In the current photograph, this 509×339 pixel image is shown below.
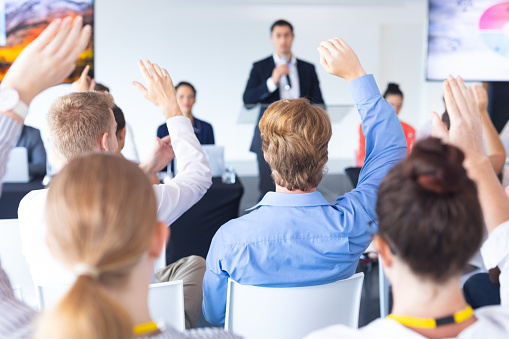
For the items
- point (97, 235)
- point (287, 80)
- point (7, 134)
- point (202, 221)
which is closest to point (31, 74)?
point (7, 134)

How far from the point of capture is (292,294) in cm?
150

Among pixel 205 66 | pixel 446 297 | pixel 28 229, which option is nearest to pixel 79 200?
pixel 446 297

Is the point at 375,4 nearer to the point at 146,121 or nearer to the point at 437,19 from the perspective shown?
the point at 437,19

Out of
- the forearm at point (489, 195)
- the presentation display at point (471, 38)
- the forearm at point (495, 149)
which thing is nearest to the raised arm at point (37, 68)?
the forearm at point (489, 195)

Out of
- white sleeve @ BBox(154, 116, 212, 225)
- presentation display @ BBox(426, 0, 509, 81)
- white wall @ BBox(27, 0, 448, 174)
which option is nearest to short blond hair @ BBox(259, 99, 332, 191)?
white sleeve @ BBox(154, 116, 212, 225)

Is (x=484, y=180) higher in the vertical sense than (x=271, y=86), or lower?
lower

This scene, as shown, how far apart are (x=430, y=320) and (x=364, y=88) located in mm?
910

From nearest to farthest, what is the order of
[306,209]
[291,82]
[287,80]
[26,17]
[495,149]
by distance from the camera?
[306,209]
[495,149]
[287,80]
[291,82]
[26,17]

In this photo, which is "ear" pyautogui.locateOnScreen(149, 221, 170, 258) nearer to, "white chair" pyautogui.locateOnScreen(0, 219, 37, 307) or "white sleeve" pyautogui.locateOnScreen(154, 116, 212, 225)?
"white sleeve" pyautogui.locateOnScreen(154, 116, 212, 225)

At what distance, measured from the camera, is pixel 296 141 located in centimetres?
162

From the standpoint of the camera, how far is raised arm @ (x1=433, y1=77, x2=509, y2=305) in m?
1.14

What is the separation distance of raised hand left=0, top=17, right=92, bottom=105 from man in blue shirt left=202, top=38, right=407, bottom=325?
77 cm

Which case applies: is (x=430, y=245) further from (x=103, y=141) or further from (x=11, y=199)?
(x=11, y=199)

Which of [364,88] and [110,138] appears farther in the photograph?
[110,138]
